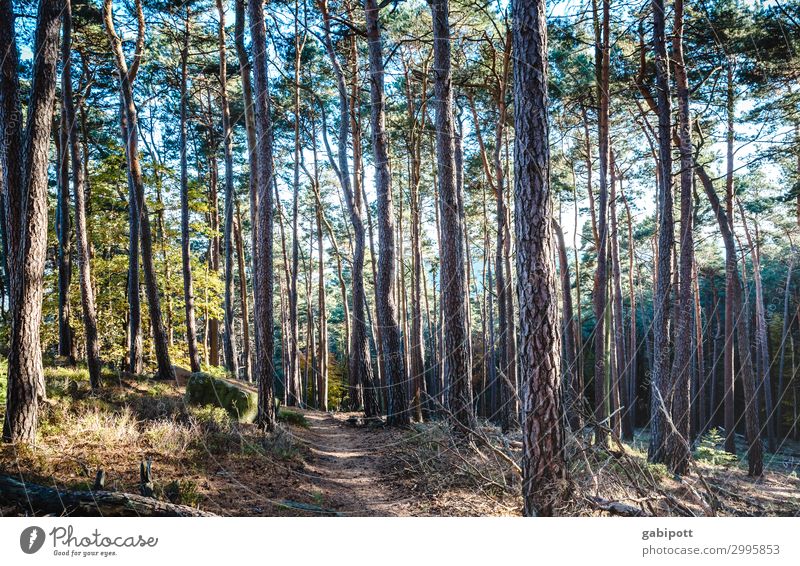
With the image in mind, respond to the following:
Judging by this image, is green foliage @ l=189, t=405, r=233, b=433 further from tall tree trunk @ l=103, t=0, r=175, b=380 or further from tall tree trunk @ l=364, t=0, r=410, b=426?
tall tree trunk @ l=364, t=0, r=410, b=426

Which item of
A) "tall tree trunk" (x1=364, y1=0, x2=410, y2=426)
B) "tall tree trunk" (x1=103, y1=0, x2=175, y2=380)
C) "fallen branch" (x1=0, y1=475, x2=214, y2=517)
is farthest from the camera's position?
"tall tree trunk" (x1=364, y1=0, x2=410, y2=426)

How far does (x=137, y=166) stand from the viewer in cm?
749

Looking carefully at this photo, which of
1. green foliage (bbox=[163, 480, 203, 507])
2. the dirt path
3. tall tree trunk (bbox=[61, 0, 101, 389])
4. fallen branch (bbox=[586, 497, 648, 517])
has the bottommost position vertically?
the dirt path

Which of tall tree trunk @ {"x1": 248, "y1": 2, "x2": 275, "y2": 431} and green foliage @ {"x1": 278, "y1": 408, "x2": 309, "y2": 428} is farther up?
tall tree trunk @ {"x1": 248, "y1": 2, "x2": 275, "y2": 431}

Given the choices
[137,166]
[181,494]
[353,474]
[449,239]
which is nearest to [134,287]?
[137,166]

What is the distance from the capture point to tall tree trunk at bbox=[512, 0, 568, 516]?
3002mm

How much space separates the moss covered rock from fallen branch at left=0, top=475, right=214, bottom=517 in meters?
4.17

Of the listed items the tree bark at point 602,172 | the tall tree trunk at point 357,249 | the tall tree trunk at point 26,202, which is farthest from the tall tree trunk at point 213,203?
the tree bark at point 602,172

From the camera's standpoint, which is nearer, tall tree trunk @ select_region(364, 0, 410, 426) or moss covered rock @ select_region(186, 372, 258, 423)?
moss covered rock @ select_region(186, 372, 258, 423)

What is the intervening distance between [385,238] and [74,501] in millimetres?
5796

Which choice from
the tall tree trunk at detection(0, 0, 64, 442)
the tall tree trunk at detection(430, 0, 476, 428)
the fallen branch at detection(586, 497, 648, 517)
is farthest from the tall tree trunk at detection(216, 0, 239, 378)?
the fallen branch at detection(586, 497, 648, 517)
